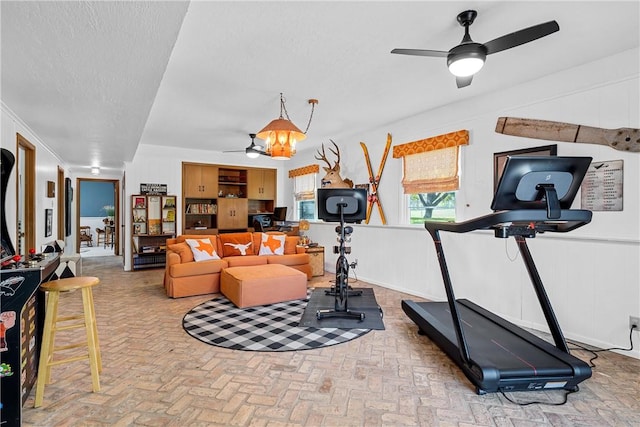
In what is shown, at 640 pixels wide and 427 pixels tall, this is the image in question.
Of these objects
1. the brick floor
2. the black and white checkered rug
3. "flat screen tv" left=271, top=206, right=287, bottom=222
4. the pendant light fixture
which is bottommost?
the brick floor

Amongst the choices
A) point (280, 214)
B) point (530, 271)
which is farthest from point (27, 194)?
point (530, 271)

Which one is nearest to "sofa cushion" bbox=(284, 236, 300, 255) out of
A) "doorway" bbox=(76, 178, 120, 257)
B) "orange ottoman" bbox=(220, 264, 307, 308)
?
"orange ottoman" bbox=(220, 264, 307, 308)

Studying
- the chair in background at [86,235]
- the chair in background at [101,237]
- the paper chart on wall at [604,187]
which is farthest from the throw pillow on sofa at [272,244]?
the chair in background at [86,235]

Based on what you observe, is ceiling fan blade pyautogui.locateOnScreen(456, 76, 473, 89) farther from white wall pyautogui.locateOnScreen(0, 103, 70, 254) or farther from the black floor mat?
white wall pyautogui.locateOnScreen(0, 103, 70, 254)

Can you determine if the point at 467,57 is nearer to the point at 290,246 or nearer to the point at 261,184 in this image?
the point at 290,246

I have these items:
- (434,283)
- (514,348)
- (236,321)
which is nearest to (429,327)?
(514,348)

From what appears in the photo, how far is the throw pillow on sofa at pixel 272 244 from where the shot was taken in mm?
5379

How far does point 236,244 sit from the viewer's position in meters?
5.33

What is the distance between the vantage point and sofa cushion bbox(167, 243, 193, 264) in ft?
15.3

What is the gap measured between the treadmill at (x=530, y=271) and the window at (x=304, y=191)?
4.42 meters

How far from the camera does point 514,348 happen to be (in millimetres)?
2443

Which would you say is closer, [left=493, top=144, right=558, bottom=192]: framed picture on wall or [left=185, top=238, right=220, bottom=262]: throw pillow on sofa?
[left=493, top=144, right=558, bottom=192]: framed picture on wall

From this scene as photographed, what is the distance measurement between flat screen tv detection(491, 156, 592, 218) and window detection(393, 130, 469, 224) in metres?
2.04

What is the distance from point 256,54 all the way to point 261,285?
2.57 m
